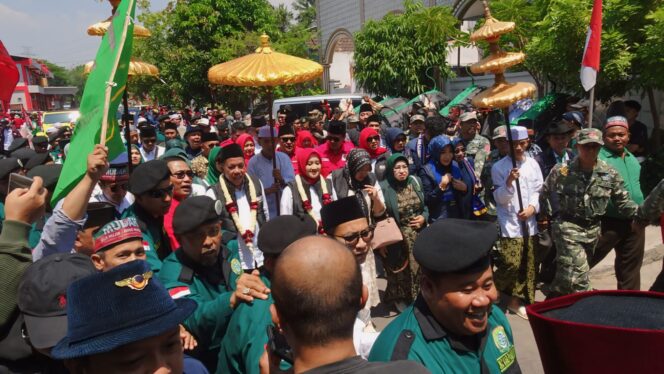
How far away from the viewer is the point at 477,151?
756 centimetres

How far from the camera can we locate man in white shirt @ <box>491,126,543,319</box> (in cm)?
558

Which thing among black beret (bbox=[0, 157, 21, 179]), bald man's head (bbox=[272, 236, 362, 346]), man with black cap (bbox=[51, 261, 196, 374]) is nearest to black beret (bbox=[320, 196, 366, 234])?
man with black cap (bbox=[51, 261, 196, 374])

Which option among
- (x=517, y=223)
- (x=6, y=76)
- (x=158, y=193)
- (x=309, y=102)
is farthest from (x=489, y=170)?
(x=309, y=102)

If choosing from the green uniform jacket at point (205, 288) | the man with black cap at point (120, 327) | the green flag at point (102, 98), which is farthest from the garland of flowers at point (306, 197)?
the man with black cap at point (120, 327)

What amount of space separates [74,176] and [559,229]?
13.4 ft

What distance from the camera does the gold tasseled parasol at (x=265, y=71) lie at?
4.98 m

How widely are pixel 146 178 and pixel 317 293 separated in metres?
2.55

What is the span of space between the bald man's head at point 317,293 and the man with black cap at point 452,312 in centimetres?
66

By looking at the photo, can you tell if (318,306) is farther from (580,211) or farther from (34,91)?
(34,91)

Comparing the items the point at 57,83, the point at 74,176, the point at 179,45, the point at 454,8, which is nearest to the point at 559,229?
the point at 74,176

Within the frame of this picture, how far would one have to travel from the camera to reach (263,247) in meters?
2.64

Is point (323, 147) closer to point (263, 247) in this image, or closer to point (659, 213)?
point (659, 213)

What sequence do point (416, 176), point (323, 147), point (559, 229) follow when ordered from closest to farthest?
point (559, 229), point (416, 176), point (323, 147)

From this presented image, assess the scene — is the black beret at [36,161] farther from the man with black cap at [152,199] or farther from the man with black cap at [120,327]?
the man with black cap at [120,327]
